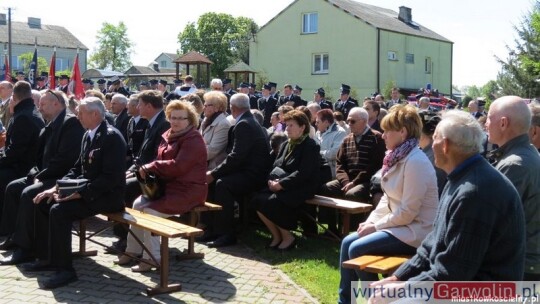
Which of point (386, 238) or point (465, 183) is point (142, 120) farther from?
point (465, 183)

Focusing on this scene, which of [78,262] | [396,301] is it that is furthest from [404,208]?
[78,262]

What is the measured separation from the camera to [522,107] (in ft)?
13.4

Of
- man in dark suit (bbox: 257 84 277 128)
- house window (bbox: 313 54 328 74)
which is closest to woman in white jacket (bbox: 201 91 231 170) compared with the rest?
man in dark suit (bbox: 257 84 277 128)

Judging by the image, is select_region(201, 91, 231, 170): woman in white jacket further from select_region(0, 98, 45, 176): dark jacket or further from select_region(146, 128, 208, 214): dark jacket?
select_region(0, 98, 45, 176): dark jacket

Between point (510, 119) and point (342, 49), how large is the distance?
35313 millimetres

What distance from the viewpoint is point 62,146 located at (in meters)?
6.77

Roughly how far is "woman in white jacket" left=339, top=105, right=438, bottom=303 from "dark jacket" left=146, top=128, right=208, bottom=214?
2.33 meters

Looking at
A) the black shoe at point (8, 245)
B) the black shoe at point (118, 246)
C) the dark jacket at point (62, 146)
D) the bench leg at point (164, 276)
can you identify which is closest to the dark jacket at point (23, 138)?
the dark jacket at point (62, 146)

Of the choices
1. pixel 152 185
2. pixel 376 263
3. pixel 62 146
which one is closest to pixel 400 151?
pixel 376 263

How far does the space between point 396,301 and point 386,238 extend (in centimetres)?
124

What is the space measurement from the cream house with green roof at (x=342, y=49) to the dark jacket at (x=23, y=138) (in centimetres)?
3109

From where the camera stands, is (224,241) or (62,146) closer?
(62,146)

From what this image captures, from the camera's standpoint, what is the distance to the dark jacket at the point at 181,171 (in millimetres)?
6605

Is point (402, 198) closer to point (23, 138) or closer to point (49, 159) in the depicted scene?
point (49, 159)
